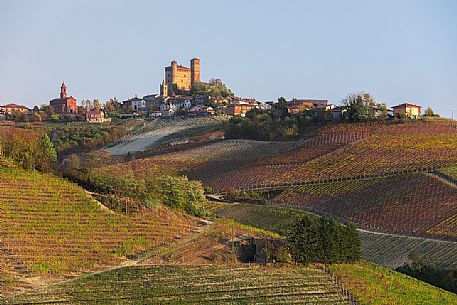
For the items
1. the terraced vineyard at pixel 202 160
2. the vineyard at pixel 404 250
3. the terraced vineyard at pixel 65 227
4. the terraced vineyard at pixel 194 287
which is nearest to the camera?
the terraced vineyard at pixel 194 287

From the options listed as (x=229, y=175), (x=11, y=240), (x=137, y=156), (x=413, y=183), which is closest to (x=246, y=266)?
(x=11, y=240)

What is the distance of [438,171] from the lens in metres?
53.4

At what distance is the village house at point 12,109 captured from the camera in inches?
4995

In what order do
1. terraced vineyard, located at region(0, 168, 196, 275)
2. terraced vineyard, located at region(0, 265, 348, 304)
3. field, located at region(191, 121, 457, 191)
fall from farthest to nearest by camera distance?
1. field, located at region(191, 121, 457, 191)
2. terraced vineyard, located at region(0, 168, 196, 275)
3. terraced vineyard, located at region(0, 265, 348, 304)

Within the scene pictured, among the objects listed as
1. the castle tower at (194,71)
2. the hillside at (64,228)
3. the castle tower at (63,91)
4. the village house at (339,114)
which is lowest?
the hillside at (64,228)

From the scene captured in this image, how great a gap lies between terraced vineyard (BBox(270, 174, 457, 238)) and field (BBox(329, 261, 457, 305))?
9.96 metres

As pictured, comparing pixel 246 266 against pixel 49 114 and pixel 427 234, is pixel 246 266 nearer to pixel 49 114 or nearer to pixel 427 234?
pixel 427 234

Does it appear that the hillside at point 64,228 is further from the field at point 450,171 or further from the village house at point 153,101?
the village house at point 153,101

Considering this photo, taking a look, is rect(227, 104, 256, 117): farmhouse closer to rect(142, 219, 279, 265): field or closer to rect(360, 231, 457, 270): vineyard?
rect(360, 231, 457, 270): vineyard

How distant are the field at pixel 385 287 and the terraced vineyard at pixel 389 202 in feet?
32.7

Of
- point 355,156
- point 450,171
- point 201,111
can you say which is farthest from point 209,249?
point 201,111

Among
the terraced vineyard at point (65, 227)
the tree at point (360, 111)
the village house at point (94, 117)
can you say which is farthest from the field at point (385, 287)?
the village house at point (94, 117)

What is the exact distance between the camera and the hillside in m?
26.7

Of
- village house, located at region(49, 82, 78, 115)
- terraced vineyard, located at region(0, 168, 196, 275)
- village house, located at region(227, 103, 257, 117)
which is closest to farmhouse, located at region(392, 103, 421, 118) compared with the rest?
village house, located at region(227, 103, 257, 117)
